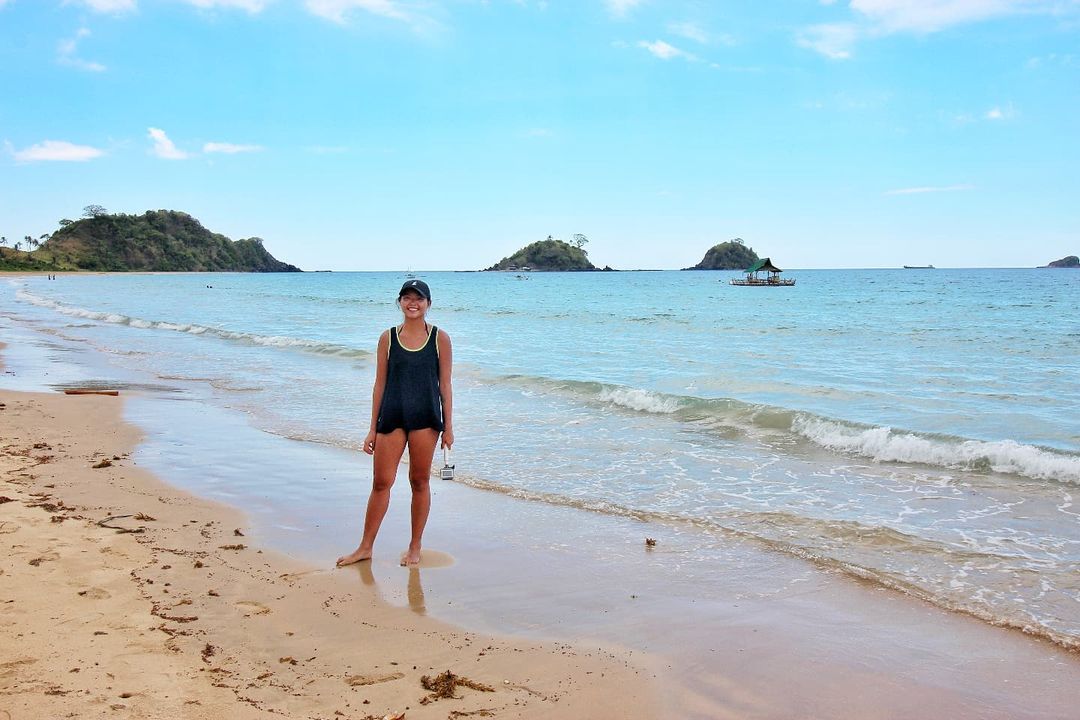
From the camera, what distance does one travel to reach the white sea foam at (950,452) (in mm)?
8500

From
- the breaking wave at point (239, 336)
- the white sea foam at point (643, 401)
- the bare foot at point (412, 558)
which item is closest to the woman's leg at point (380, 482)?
the bare foot at point (412, 558)

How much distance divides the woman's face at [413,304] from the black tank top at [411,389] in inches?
6.6

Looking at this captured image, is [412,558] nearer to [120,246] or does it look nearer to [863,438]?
[863,438]

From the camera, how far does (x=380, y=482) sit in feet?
18.0

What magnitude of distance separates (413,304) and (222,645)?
2288mm

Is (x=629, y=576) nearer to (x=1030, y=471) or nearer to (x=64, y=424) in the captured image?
(x=1030, y=471)

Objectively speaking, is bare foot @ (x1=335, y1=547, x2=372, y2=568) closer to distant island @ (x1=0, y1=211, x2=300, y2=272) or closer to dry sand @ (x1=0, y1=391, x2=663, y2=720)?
dry sand @ (x1=0, y1=391, x2=663, y2=720)

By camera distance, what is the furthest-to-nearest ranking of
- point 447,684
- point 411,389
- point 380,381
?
1. point 380,381
2. point 411,389
3. point 447,684

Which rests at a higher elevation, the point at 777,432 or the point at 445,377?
the point at 445,377

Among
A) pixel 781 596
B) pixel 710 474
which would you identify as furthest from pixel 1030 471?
pixel 781 596

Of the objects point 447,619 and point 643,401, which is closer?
point 447,619

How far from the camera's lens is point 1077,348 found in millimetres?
23578

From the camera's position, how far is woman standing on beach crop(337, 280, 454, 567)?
5230 mm

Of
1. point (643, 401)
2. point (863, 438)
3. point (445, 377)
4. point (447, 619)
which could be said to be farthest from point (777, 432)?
point (447, 619)
